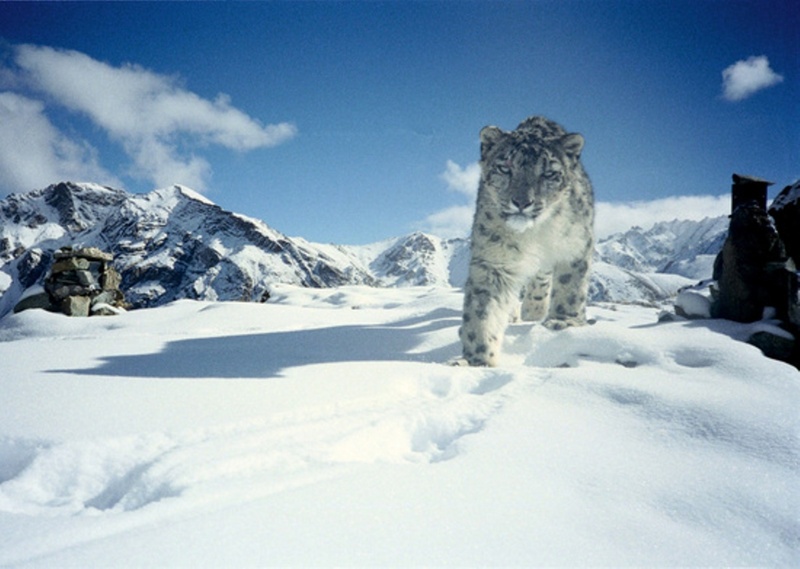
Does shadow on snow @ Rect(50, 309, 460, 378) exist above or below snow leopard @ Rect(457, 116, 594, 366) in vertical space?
below

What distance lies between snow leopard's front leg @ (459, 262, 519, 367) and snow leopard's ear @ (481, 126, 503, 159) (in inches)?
65.1

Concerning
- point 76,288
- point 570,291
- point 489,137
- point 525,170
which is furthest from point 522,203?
point 76,288

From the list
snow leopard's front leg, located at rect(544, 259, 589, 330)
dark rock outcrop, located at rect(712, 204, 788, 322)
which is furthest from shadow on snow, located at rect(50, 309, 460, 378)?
dark rock outcrop, located at rect(712, 204, 788, 322)

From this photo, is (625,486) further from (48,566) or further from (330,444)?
(48,566)

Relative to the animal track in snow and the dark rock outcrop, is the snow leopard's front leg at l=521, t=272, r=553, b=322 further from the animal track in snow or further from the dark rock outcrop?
the animal track in snow

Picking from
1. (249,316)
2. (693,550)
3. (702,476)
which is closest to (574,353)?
(702,476)

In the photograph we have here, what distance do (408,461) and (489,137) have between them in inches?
183

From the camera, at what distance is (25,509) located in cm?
182

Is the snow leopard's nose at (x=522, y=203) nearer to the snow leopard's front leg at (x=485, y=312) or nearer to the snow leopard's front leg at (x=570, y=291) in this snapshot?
the snow leopard's front leg at (x=485, y=312)

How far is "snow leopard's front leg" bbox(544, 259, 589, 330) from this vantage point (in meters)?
6.29

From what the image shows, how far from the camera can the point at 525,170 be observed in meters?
5.13

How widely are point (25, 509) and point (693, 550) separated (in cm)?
282

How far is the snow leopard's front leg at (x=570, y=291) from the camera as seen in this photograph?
629 centimetres

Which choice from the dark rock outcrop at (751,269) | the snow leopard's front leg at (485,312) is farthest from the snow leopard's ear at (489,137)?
the dark rock outcrop at (751,269)
